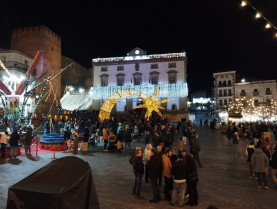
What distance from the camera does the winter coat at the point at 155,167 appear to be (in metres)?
6.23

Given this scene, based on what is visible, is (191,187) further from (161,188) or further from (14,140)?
(14,140)

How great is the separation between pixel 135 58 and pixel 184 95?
1216cm

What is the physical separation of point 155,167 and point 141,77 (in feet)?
124

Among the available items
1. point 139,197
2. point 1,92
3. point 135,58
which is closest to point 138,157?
point 139,197

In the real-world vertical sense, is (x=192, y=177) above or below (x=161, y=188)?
above

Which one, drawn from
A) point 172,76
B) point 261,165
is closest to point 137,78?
point 172,76

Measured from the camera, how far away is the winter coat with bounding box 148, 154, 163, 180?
6234 millimetres

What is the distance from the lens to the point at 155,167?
6266mm

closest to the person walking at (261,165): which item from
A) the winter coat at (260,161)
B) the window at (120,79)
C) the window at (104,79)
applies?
the winter coat at (260,161)

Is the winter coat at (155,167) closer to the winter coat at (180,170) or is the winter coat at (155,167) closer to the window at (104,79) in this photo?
the winter coat at (180,170)

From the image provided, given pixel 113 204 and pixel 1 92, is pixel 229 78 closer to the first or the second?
pixel 1 92

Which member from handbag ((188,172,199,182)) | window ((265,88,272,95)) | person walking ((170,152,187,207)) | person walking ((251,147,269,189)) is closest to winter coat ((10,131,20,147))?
person walking ((170,152,187,207))

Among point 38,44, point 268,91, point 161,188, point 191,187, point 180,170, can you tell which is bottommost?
point 161,188

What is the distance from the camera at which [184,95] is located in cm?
4091
